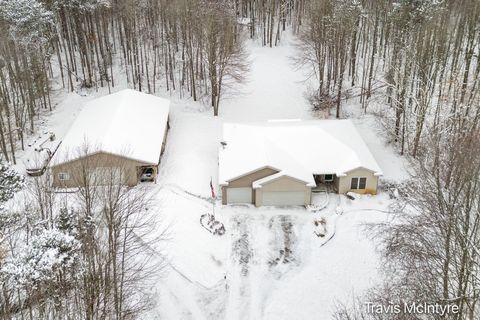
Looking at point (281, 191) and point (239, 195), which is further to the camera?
point (239, 195)

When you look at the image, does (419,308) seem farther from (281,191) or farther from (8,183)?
(8,183)

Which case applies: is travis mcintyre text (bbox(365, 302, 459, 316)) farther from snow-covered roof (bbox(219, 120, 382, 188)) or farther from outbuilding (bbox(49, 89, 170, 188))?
outbuilding (bbox(49, 89, 170, 188))

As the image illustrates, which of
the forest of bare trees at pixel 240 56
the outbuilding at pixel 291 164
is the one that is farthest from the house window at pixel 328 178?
the forest of bare trees at pixel 240 56

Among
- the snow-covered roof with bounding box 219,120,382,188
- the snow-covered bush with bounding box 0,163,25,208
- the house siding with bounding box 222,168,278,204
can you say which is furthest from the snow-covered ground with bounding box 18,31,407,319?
the snow-covered bush with bounding box 0,163,25,208

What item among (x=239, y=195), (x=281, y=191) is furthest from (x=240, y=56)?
(x=281, y=191)

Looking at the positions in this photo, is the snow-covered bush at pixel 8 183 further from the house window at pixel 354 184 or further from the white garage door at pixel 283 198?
the house window at pixel 354 184

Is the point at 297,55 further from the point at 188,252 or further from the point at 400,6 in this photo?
the point at 188,252
